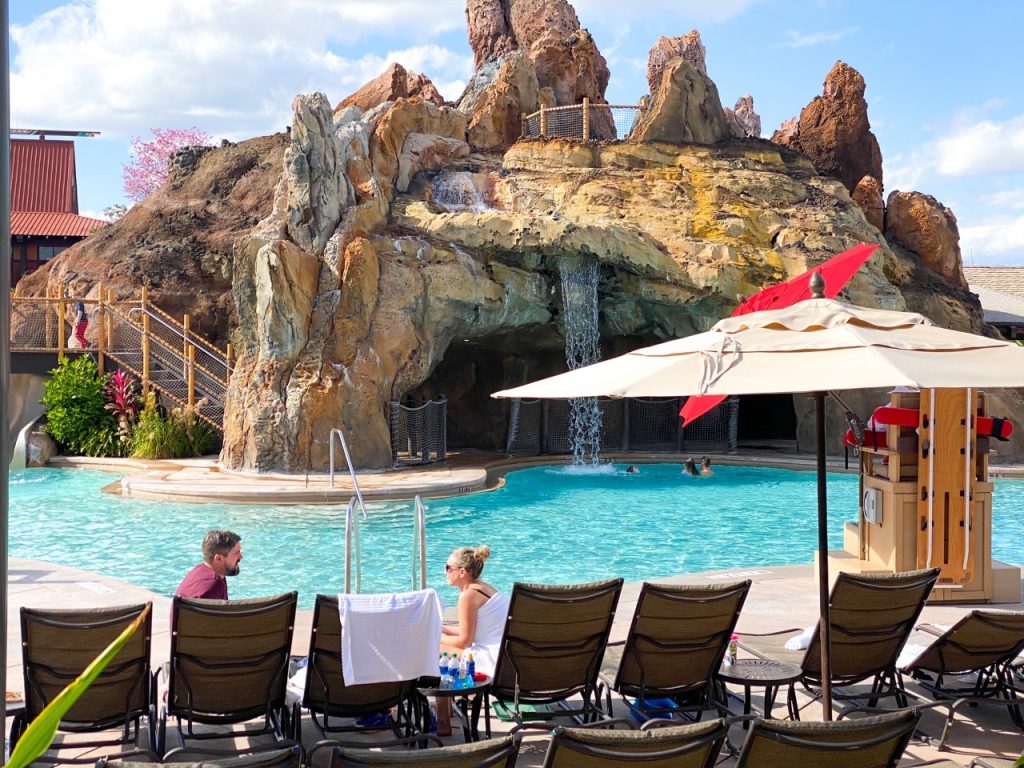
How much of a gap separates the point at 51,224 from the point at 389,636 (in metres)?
43.4

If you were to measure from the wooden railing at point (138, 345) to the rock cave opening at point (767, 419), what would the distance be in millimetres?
12573

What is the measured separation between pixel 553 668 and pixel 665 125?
20648 mm

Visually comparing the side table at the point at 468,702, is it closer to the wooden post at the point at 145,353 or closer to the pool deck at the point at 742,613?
the pool deck at the point at 742,613

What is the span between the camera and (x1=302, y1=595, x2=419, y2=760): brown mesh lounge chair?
5.00m

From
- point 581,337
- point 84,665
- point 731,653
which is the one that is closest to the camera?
point 84,665

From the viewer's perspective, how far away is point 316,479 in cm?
1742

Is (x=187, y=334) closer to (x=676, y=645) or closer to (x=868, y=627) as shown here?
(x=676, y=645)

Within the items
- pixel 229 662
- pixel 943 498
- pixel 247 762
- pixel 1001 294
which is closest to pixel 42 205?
pixel 1001 294

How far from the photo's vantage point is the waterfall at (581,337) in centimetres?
2102

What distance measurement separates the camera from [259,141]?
119ft

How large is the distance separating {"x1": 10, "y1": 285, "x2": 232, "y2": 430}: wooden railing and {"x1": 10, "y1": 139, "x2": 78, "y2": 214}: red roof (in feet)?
78.3

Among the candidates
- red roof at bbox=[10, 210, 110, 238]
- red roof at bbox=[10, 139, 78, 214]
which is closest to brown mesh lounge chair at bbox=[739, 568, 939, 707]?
red roof at bbox=[10, 210, 110, 238]

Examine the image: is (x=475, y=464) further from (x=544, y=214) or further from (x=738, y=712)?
(x=738, y=712)

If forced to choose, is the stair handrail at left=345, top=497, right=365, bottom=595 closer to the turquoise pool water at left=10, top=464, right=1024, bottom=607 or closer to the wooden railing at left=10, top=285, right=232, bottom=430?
the turquoise pool water at left=10, top=464, right=1024, bottom=607
